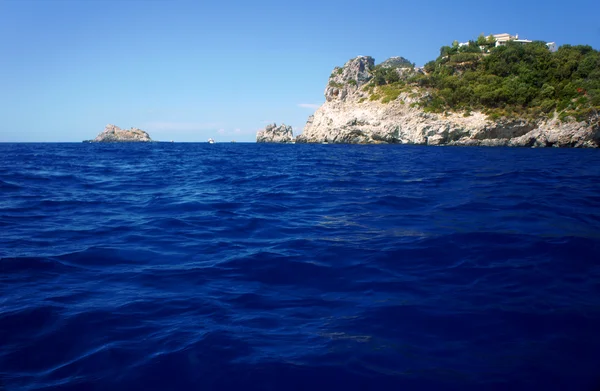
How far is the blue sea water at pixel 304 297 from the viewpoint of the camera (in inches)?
118

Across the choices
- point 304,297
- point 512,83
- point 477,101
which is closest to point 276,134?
point 477,101

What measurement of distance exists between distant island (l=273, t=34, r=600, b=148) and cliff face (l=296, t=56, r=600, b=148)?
119mm

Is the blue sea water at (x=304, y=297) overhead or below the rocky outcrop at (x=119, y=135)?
below

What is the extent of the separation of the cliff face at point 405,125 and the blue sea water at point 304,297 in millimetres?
40930

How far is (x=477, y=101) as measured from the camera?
171 ft

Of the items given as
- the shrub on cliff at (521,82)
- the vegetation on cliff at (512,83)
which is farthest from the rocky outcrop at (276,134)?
the shrub on cliff at (521,82)

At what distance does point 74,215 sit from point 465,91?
187 ft

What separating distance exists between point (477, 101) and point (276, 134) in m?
57.9

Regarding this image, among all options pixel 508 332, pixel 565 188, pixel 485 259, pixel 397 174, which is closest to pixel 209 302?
pixel 508 332

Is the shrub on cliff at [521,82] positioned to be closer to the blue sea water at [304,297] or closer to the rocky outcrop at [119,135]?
the blue sea water at [304,297]

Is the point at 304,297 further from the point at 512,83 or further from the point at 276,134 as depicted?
the point at 276,134

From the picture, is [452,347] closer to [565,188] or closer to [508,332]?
[508,332]

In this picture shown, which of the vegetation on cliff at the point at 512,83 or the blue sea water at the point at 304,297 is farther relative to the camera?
the vegetation on cliff at the point at 512,83

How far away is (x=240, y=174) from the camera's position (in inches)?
669
